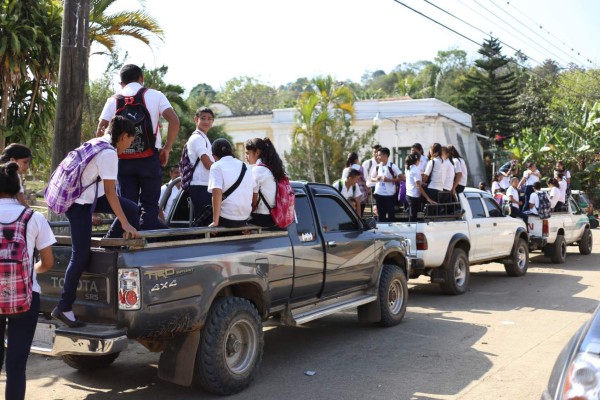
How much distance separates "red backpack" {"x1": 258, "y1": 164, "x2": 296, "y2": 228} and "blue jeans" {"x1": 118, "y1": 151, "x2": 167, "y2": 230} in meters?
1.12

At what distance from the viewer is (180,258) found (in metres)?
5.07

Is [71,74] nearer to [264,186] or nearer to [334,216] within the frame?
[264,186]

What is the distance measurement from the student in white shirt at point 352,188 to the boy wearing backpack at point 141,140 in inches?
230

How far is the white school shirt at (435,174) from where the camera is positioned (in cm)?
1120

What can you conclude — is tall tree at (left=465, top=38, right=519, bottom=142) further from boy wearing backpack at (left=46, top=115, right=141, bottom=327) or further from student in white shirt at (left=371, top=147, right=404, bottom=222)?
boy wearing backpack at (left=46, top=115, right=141, bottom=327)

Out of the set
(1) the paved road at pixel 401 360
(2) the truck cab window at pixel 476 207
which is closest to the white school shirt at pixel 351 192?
(2) the truck cab window at pixel 476 207

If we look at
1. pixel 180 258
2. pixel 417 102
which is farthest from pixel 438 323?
pixel 417 102

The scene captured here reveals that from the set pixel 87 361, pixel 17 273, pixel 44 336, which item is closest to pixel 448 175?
pixel 87 361

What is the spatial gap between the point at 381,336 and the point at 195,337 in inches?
126

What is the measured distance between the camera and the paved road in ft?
19.0

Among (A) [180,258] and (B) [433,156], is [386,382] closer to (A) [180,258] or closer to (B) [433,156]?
(A) [180,258]

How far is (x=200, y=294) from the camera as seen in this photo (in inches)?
205

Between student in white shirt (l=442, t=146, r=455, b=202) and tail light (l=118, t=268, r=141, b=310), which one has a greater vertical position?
student in white shirt (l=442, t=146, r=455, b=202)

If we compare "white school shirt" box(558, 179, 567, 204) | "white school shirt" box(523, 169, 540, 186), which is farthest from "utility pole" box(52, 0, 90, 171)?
"white school shirt" box(558, 179, 567, 204)
